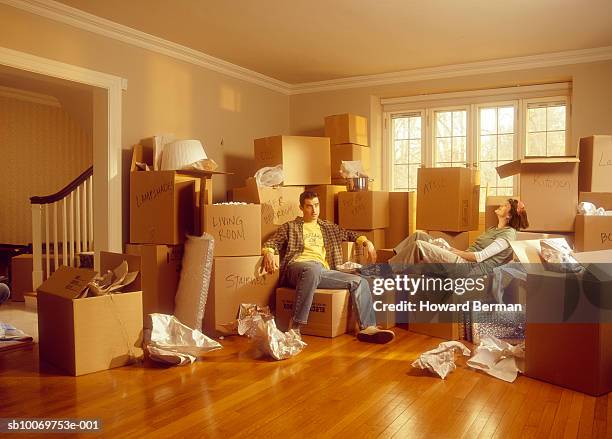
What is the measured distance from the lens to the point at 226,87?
17.7 feet

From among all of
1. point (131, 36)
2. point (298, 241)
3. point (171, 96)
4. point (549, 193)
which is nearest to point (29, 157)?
point (171, 96)

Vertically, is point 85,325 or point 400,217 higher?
point 400,217

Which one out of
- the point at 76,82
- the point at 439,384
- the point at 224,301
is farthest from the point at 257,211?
the point at 439,384

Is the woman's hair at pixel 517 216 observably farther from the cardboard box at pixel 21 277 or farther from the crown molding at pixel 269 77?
the cardboard box at pixel 21 277

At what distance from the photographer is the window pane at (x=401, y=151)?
5984 millimetres

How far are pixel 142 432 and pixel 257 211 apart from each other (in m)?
2.04

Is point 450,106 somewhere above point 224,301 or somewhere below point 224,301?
above

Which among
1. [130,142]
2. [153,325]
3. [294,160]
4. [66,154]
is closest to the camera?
[153,325]

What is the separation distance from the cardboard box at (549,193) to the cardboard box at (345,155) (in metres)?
1.67

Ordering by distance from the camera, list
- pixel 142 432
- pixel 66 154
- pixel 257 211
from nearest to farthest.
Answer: pixel 142 432 < pixel 257 211 < pixel 66 154

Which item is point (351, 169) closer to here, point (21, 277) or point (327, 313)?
point (327, 313)

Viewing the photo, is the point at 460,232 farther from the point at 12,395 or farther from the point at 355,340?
the point at 12,395

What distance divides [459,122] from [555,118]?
878mm

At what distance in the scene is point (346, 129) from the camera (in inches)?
219
